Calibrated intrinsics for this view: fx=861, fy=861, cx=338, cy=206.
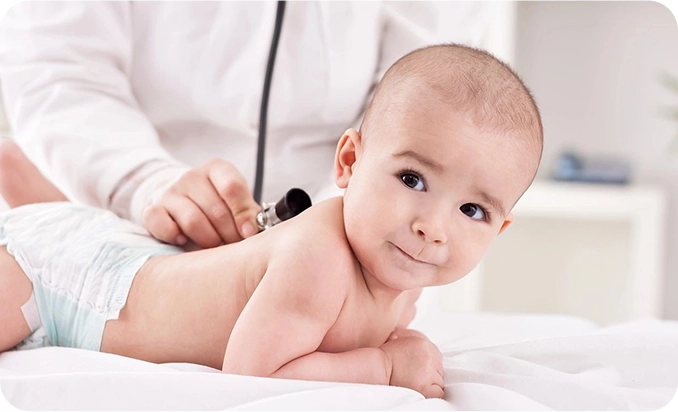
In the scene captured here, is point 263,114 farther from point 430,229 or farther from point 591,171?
point 591,171

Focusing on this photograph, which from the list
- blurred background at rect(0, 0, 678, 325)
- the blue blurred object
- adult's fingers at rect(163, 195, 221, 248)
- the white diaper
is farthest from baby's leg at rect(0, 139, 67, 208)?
the blue blurred object

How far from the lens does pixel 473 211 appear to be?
0.90m

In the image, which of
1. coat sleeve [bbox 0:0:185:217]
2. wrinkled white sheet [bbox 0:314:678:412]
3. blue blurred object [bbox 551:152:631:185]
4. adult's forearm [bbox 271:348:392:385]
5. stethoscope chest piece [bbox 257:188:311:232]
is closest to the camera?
wrinkled white sheet [bbox 0:314:678:412]

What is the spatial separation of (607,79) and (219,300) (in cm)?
255

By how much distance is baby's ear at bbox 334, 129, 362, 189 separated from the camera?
0.95m

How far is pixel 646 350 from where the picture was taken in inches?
37.7

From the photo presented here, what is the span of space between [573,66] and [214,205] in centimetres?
238

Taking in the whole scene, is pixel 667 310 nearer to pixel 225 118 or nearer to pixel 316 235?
pixel 225 118

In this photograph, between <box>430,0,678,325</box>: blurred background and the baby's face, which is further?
<box>430,0,678,325</box>: blurred background

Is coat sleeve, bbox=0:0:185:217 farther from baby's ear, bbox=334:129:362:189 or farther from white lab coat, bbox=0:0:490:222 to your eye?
baby's ear, bbox=334:129:362:189

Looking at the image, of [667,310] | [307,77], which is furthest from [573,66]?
[307,77]

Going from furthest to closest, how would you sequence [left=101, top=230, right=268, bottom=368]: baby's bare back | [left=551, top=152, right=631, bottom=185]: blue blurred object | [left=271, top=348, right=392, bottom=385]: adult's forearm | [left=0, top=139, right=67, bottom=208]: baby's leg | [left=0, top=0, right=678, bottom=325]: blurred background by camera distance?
[left=0, top=0, right=678, bottom=325]: blurred background
[left=551, top=152, right=631, bottom=185]: blue blurred object
[left=0, top=139, right=67, bottom=208]: baby's leg
[left=101, top=230, right=268, bottom=368]: baby's bare back
[left=271, top=348, right=392, bottom=385]: adult's forearm

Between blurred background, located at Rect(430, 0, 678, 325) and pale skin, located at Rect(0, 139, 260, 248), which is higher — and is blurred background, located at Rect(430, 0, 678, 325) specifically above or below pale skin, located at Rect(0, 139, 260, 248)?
above

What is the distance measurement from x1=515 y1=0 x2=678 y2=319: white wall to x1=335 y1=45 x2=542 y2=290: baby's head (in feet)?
7.78
